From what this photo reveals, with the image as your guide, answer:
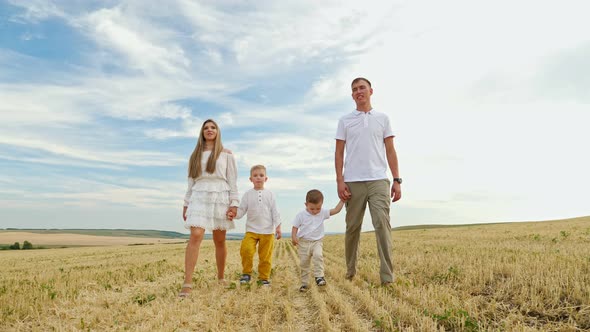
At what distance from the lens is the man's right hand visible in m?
6.24

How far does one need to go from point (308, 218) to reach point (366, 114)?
202cm

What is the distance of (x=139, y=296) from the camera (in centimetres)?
574

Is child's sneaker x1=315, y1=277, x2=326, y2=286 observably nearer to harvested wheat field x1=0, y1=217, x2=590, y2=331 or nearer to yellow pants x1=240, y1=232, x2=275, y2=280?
harvested wheat field x1=0, y1=217, x2=590, y2=331

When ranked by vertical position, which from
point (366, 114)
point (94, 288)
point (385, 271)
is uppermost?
point (366, 114)

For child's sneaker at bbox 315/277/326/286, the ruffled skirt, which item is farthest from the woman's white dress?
child's sneaker at bbox 315/277/326/286

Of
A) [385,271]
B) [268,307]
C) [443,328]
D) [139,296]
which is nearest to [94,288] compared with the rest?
[139,296]

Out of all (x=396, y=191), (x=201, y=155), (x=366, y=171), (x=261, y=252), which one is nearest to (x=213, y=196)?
(x=201, y=155)

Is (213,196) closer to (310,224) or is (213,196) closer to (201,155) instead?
(201,155)

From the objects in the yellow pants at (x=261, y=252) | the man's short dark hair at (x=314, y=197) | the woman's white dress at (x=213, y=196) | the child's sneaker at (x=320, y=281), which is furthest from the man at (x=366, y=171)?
the woman's white dress at (x=213, y=196)

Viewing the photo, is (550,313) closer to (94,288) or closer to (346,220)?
(346,220)

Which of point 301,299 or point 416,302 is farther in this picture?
point 301,299

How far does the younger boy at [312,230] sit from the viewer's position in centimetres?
635

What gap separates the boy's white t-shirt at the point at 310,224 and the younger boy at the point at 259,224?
1.33 ft

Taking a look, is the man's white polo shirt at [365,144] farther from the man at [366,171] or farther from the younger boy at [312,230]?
the younger boy at [312,230]
